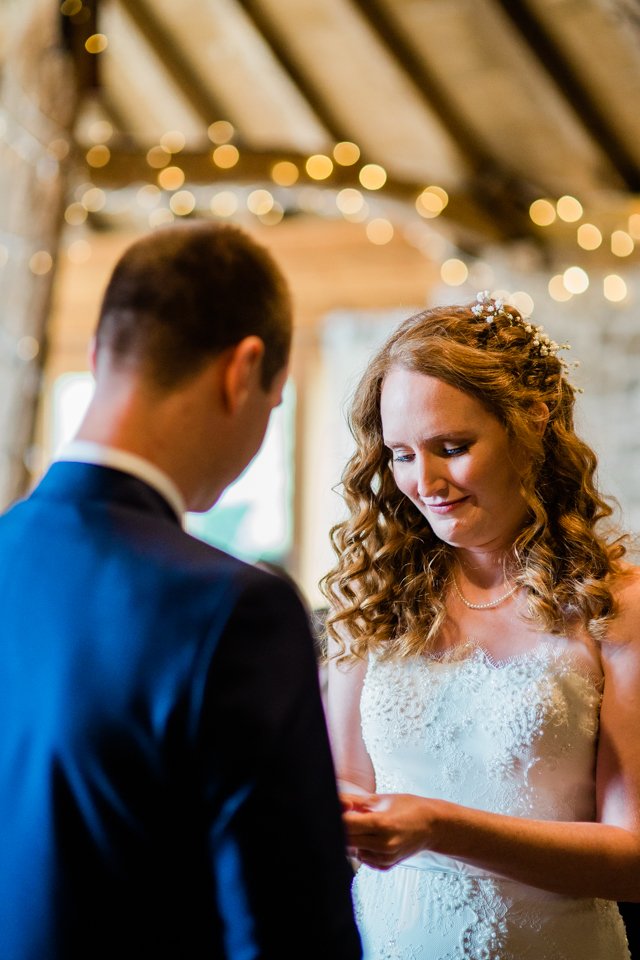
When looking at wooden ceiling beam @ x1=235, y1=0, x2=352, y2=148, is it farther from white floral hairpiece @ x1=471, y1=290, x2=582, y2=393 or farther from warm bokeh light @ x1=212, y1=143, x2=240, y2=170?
white floral hairpiece @ x1=471, y1=290, x2=582, y2=393

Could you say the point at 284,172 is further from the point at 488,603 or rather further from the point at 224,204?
the point at 488,603

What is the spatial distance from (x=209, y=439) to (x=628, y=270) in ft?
17.7

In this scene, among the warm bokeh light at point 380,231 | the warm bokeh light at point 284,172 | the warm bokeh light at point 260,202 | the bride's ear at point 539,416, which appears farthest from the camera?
the warm bokeh light at point 380,231

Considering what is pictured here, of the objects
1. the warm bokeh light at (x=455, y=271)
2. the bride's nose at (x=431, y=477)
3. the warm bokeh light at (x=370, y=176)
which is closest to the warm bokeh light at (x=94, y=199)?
the warm bokeh light at (x=370, y=176)

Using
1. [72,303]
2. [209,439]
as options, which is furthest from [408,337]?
[72,303]

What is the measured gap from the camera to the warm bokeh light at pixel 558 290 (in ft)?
20.9

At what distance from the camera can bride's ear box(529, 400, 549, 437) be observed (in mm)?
1904

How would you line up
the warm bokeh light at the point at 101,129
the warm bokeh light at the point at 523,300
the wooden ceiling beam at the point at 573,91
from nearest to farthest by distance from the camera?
1. the wooden ceiling beam at the point at 573,91
2. the warm bokeh light at the point at 523,300
3. the warm bokeh light at the point at 101,129

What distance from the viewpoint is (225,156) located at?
526 centimetres

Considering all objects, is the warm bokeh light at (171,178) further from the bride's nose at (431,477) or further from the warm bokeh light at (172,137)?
the bride's nose at (431,477)

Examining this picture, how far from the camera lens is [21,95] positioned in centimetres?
403

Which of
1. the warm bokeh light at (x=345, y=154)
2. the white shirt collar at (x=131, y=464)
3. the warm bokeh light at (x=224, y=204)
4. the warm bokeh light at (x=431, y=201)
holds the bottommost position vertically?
the white shirt collar at (x=131, y=464)

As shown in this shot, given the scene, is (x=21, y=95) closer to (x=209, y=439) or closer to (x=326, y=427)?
(x=209, y=439)

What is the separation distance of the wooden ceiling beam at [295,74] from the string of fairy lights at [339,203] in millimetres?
489
